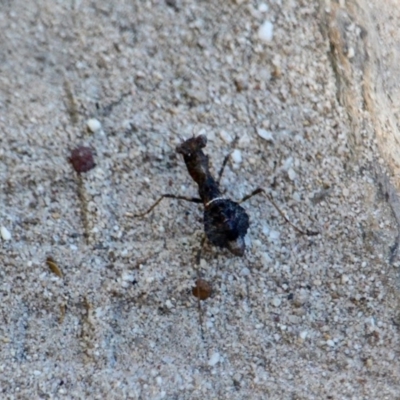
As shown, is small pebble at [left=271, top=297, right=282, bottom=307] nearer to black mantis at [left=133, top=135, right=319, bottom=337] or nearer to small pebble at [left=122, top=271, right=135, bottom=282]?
black mantis at [left=133, top=135, right=319, bottom=337]

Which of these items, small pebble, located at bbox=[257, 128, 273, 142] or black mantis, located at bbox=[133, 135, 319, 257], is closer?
black mantis, located at bbox=[133, 135, 319, 257]

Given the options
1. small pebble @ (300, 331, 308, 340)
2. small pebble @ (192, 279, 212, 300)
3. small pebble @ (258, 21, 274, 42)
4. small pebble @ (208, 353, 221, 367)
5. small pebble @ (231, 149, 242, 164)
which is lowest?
small pebble @ (208, 353, 221, 367)

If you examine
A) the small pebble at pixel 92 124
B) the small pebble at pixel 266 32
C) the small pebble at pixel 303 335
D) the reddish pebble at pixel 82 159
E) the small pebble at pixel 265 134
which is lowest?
the small pebble at pixel 303 335

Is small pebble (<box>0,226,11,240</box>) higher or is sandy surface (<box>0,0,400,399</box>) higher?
sandy surface (<box>0,0,400,399</box>)

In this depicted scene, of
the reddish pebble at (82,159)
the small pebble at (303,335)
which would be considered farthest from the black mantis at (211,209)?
the small pebble at (303,335)

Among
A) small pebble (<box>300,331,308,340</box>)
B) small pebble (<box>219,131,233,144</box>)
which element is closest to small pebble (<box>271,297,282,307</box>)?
small pebble (<box>300,331,308,340</box>)

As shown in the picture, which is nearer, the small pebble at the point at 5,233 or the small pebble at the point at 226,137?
the small pebble at the point at 5,233

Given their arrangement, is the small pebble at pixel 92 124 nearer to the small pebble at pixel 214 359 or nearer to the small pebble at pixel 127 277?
the small pebble at pixel 127 277
